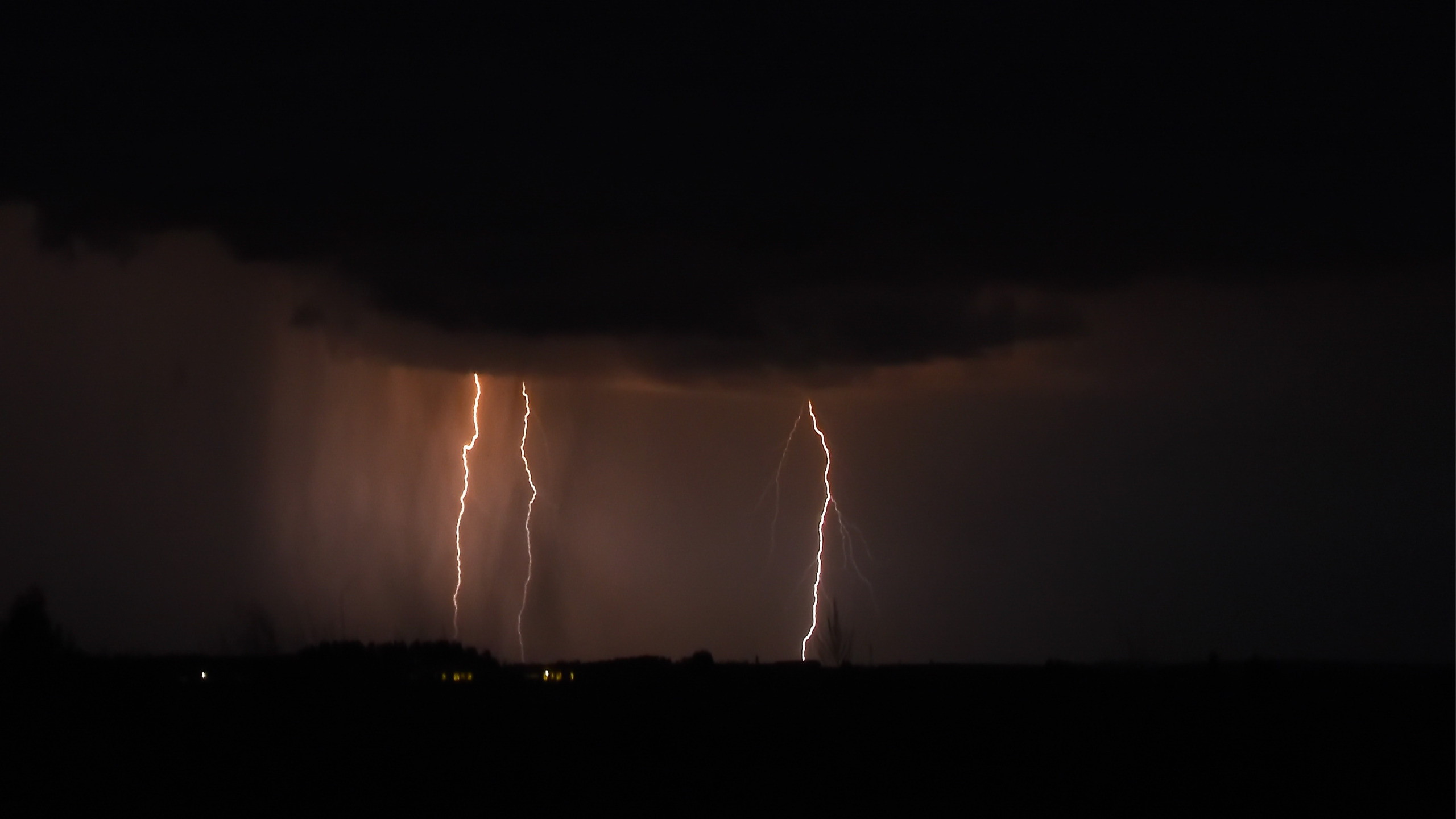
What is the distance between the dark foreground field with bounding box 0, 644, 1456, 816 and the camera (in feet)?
110

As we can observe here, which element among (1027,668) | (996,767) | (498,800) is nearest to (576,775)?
(498,800)

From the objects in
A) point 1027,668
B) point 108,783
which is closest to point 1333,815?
point 108,783

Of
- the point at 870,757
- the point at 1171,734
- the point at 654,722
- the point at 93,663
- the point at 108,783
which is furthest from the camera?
the point at 93,663

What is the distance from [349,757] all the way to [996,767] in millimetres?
14469

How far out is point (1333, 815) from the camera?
31688 mm

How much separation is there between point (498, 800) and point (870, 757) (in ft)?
31.8

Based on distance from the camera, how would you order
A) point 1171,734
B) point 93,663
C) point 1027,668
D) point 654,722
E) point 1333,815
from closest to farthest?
1. point 1333,815
2. point 1171,734
3. point 654,722
4. point 93,663
5. point 1027,668

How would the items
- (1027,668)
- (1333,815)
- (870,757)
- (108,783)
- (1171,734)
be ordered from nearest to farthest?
(1333,815) < (108,783) < (870,757) < (1171,734) < (1027,668)

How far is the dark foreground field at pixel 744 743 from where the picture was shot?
33625 mm

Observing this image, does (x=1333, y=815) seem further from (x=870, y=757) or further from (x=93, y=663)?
(x=93, y=663)

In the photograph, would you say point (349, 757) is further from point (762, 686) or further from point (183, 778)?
point (762, 686)

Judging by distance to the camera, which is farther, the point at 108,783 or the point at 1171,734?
the point at 1171,734

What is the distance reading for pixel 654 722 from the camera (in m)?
47.4

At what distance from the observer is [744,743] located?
4159 centimetres
